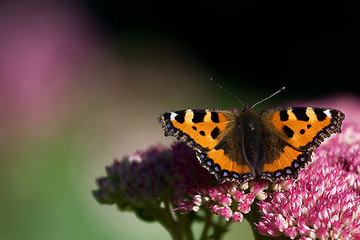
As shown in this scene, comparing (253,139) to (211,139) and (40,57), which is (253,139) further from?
(40,57)

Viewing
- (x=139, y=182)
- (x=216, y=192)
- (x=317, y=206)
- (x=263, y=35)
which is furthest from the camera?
(x=263, y=35)

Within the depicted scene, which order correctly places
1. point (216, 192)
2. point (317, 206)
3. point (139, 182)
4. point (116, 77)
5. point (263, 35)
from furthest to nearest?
point (263, 35)
point (116, 77)
point (139, 182)
point (216, 192)
point (317, 206)

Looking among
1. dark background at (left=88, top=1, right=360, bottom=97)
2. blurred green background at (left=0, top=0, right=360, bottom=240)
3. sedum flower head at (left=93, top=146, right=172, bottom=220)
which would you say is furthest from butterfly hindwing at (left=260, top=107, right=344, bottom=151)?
dark background at (left=88, top=1, right=360, bottom=97)

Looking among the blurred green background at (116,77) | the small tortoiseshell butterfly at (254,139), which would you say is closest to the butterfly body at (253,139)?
the small tortoiseshell butterfly at (254,139)

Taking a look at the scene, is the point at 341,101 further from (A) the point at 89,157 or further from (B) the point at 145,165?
(A) the point at 89,157

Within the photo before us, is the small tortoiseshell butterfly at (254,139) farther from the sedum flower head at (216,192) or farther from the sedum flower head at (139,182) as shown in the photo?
the sedum flower head at (139,182)

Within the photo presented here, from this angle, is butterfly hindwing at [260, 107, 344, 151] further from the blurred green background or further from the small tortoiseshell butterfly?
the blurred green background

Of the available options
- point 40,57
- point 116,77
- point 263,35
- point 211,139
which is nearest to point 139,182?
point 211,139

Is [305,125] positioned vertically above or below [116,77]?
below
